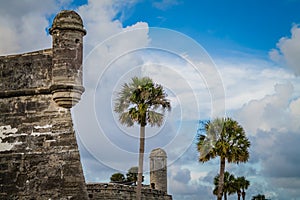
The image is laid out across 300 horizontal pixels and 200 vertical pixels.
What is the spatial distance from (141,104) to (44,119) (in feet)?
40.9

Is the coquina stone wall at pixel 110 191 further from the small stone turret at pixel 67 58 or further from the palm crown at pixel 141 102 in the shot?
the small stone turret at pixel 67 58

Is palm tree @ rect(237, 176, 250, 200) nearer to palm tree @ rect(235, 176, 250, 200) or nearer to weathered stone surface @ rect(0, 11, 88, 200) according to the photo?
palm tree @ rect(235, 176, 250, 200)

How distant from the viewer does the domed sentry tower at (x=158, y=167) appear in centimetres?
3909

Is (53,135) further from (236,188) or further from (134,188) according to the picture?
(236,188)

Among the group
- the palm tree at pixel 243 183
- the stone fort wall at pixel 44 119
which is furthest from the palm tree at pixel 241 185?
the stone fort wall at pixel 44 119

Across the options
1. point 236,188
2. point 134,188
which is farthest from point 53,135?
point 236,188

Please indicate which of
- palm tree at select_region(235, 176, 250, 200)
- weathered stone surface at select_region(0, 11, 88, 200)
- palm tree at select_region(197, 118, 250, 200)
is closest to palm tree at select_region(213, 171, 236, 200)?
palm tree at select_region(235, 176, 250, 200)

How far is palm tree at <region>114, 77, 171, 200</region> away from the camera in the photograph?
23062mm

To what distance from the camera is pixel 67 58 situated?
1113 cm

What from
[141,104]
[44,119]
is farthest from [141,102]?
[44,119]

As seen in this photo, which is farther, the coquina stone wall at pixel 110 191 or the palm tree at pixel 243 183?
the palm tree at pixel 243 183

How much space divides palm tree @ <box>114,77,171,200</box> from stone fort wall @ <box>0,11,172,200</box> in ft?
36.2

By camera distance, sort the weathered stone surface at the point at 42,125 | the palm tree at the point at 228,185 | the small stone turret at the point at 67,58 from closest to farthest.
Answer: the weathered stone surface at the point at 42,125, the small stone turret at the point at 67,58, the palm tree at the point at 228,185

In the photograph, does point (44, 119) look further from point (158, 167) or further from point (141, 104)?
point (158, 167)
